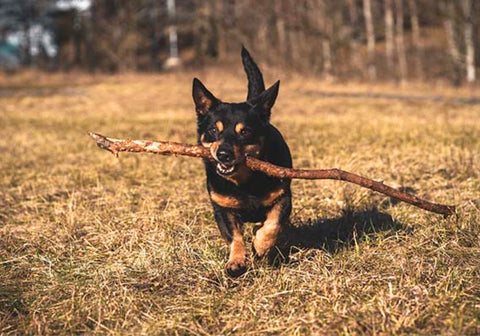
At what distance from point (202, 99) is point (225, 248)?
1.02 m

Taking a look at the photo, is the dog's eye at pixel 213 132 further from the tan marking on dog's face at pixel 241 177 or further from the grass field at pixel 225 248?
the grass field at pixel 225 248

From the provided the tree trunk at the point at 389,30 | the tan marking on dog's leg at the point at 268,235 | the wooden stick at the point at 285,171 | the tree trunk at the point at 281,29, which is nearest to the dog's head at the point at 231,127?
the wooden stick at the point at 285,171

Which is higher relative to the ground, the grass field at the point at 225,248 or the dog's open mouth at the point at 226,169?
the dog's open mouth at the point at 226,169

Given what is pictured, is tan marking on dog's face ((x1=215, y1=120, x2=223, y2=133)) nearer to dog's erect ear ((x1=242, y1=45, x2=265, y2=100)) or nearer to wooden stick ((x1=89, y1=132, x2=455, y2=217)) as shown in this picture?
wooden stick ((x1=89, y1=132, x2=455, y2=217))

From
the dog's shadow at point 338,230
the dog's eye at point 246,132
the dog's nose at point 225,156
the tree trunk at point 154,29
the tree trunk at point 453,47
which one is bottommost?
the dog's shadow at point 338,230

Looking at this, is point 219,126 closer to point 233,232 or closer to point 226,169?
point 226,169

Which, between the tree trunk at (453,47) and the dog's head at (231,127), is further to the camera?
the tree trunk at (453,47)

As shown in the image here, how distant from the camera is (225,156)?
3188mm

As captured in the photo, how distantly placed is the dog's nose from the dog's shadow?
0.68m

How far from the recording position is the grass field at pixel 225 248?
253 cm

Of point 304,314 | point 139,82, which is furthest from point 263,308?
point 139,82

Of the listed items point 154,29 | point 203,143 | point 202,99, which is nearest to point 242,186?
point 203,143

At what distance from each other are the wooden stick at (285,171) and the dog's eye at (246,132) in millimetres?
256

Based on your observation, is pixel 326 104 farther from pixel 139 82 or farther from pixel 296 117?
pixel 139 82
